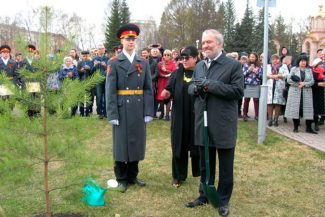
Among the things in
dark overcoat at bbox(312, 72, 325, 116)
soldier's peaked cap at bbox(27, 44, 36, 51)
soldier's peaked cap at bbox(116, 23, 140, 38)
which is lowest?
dark overcoat at bbox(312, 72, 325, 116)

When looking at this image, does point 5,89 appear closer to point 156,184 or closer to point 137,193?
point 137,193

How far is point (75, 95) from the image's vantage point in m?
3.64

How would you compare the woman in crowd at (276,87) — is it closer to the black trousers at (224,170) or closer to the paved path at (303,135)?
the paved path at (303,135)

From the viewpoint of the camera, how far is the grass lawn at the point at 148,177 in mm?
3812

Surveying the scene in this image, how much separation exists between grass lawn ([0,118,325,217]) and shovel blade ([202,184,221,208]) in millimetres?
103

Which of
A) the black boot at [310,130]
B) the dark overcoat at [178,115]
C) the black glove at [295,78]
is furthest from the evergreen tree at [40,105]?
the black boot at [310,130]

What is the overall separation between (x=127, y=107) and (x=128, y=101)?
0.08m

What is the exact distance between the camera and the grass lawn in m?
3.81

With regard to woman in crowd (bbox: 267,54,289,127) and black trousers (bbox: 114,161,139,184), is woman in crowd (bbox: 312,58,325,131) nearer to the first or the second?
woman in crowd (bbox: 267,54,289,127)

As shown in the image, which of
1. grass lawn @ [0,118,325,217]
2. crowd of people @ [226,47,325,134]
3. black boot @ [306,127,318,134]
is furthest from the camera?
black boot @ [306,127,318,134]

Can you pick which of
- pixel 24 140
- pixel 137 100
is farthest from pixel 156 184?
pixel 24 140

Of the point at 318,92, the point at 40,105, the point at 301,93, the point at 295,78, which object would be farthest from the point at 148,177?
the point at 318,92

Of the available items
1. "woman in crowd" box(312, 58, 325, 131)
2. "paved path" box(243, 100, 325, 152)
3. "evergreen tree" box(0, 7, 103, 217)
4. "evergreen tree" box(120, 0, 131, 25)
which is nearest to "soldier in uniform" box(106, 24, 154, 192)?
"evergreen tree" box(0, 7, 103, 217)

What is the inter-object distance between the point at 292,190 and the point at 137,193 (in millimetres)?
2114
